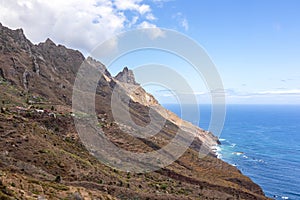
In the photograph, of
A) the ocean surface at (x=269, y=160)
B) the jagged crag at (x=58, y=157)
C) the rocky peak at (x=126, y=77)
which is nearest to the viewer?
the jagged crag at (x=58, y=157)

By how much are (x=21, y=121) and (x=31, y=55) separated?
6340 cm

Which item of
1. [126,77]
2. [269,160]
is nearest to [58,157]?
[269,160]

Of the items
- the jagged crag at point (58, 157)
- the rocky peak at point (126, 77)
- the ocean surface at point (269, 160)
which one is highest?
the rocky peak at point (126, 77)

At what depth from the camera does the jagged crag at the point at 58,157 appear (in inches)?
1305

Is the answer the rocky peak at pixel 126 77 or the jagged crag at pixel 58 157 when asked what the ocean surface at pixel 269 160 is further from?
the rocky peak at pixel 126 77

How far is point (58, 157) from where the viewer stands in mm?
42219

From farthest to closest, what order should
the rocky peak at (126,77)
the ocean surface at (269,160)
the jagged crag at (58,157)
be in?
1. the rocky peak at (126,77)
2. the ocean surface at (269,160)
3. the jagged crag at (58,157)

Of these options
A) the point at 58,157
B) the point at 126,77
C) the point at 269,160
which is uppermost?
the point at 126,77

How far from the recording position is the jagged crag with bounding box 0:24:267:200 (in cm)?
3316

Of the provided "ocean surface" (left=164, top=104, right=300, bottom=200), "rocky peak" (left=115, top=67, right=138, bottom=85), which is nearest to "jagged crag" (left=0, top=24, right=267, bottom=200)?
"ocean surface" (left=164, top=104, right=300, bottom=200)

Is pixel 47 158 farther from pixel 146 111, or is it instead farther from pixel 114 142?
pixel 146 111

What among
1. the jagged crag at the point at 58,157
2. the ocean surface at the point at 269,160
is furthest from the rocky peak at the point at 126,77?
the ocean surface at the point at 269,160

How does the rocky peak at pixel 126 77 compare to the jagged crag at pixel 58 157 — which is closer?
the jagged crag at pixel 58 157

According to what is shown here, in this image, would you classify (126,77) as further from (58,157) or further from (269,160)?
(58,157)
